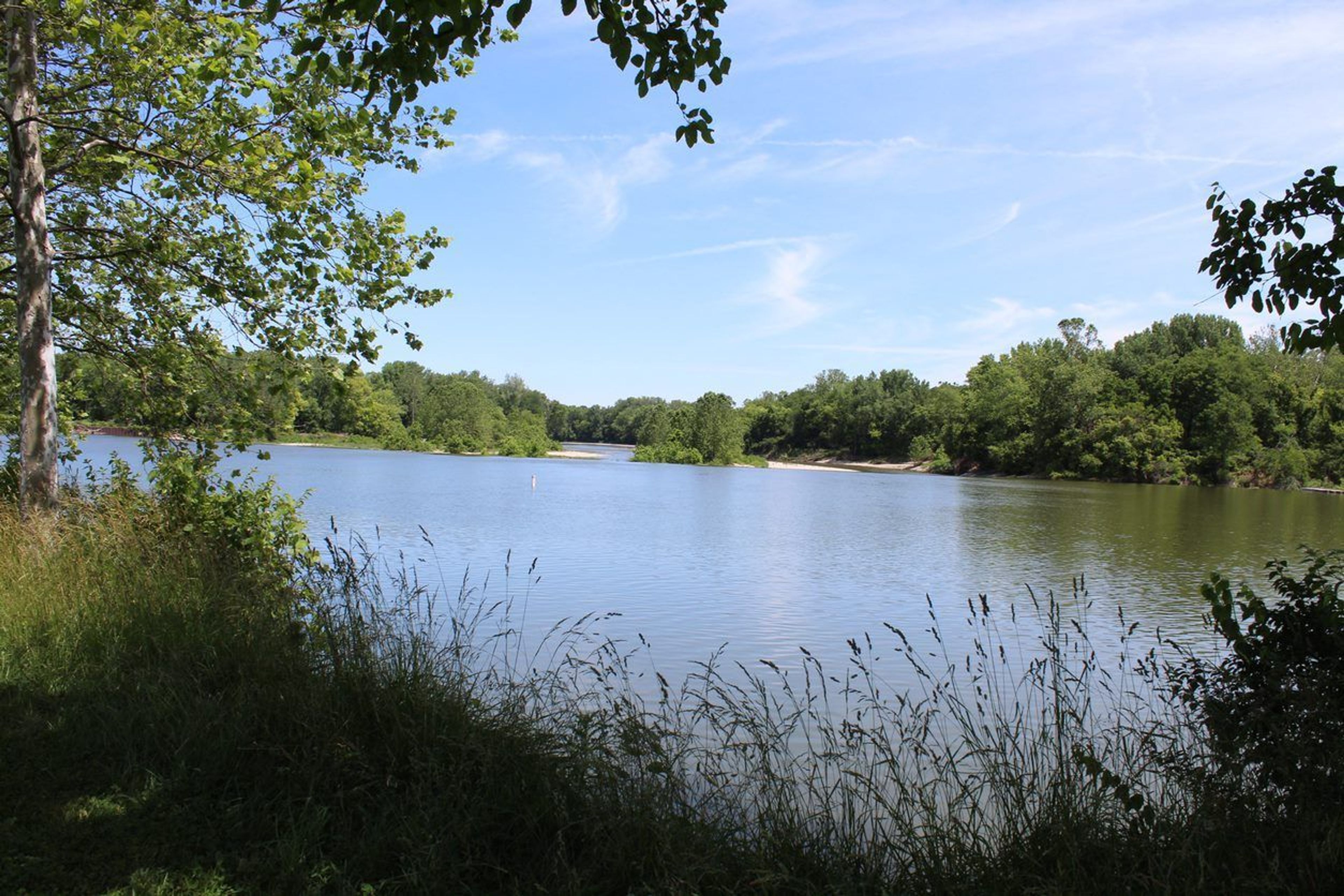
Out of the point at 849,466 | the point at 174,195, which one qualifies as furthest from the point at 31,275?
A: the point at 849,466

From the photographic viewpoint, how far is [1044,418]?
90.5 meters

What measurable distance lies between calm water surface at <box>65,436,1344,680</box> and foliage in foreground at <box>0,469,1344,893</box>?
1.66 m

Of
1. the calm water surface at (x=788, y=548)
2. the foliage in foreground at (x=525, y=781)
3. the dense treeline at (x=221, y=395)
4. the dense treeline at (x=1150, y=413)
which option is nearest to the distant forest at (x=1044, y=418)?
the dense treeline at (x=1150, y=413)

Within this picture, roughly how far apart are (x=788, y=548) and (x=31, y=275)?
58.7 feet

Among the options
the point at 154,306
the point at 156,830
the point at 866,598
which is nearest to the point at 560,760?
the point at 156,830

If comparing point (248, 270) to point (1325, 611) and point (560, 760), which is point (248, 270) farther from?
point (1325, 611)

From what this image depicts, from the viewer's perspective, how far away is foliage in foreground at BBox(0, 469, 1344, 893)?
350 centimetres

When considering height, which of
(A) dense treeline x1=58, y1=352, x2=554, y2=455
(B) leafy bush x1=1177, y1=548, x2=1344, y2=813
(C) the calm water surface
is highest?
(A) dense treeline x1=58, y1=352, x2=554, y2=455

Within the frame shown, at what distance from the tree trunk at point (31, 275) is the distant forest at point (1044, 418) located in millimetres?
46614

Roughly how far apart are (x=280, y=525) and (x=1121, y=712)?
24.0 ft

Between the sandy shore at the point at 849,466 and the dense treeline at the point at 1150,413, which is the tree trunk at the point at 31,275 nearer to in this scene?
the dense treeline at the point at 1150,413

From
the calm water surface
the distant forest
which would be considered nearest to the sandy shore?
the distant forest

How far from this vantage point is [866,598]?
1509cm

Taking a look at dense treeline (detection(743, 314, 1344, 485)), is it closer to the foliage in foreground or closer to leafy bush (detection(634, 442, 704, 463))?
leafy bush (detection(634, 442, 704, 463))
